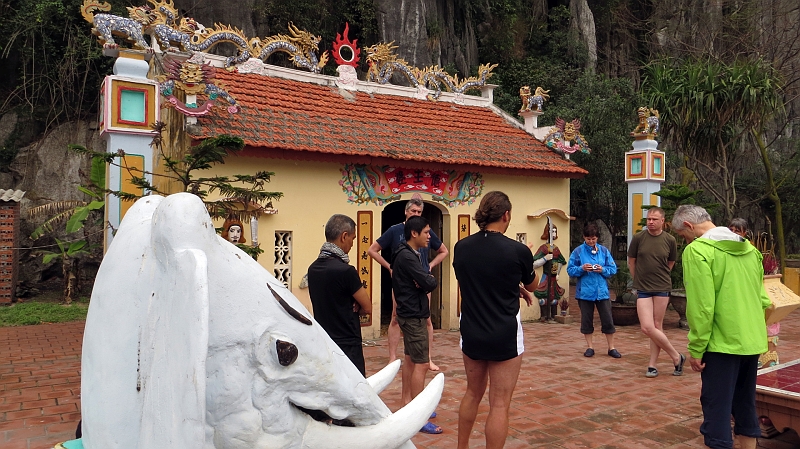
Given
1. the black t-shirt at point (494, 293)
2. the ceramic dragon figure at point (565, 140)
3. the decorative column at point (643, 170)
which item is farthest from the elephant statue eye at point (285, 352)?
the decorative column at point (643, 170)

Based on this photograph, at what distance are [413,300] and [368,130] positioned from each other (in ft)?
15.7

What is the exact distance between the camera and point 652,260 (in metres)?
6.05

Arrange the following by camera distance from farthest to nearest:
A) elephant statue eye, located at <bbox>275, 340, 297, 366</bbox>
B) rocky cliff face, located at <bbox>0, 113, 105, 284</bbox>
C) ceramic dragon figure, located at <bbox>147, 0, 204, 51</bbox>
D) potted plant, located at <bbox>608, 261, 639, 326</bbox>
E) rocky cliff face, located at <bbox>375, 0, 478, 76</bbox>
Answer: rocky cliff face, located at <bbox>375, 0, 478, 76</bbox>, rocky cliff face, located at <bbox>0, 113, 105, 284</bbox>, potted plant, located at <bbox>608, 261, 639, 326</bbox>, ceramic dragon figure, located at <bbox>147, 0, 204, 51</bbox>, elephant statue eye, located at <bbox>275, 340, 297, 366</bbox>

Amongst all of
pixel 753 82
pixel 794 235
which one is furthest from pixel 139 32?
pixel 794 235

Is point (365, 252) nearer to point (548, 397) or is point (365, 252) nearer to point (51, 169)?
point (548, 397)

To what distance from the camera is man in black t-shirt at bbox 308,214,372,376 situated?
12.1 ft

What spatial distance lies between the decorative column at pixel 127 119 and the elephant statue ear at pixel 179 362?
5.87 meters

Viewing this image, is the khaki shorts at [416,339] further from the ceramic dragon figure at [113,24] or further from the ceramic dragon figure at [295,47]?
the ceramic dragon figure at [295,47]

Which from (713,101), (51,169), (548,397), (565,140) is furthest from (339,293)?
(51,169)

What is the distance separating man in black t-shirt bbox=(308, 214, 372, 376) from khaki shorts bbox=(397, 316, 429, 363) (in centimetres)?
69

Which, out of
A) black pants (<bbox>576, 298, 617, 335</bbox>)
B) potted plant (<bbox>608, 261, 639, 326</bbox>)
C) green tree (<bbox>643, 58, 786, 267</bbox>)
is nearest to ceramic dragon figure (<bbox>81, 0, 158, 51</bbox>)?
black pants (<bbox>576, 298, 617, 335</bbox>)

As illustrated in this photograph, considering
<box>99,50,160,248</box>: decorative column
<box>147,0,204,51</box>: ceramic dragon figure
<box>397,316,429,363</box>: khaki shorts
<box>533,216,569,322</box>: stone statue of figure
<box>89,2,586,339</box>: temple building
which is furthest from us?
<box>533,216,569,322</box>: stone statue of figure

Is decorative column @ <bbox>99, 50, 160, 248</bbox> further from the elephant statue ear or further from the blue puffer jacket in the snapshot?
the elephant statue ear

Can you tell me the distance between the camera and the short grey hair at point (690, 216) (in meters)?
4.05
